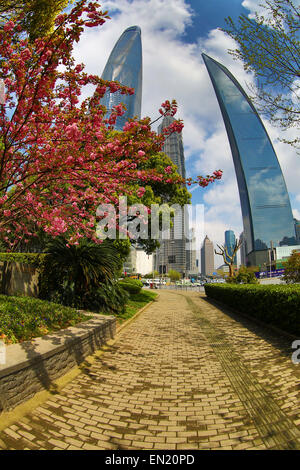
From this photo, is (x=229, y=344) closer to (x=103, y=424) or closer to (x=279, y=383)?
(x=279, y=383)

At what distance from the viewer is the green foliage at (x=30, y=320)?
3717 mm

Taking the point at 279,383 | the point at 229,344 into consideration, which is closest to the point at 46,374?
the point at 279,383

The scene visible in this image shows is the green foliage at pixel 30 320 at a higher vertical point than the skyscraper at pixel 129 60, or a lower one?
lower

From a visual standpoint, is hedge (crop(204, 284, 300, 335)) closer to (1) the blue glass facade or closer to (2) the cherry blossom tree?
(2) the cherry blossom tree

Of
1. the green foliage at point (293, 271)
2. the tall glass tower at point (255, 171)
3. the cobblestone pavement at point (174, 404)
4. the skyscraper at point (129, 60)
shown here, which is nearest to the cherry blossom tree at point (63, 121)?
the cobblestone pavement at point (174, 404)

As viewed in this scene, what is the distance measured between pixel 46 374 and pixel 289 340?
5.52 meters

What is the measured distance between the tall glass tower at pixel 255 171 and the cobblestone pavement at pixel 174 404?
→ 362 feet

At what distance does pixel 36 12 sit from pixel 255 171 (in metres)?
114

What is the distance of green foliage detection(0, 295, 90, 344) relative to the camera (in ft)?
12.2

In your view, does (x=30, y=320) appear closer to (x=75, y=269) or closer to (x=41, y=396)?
(x=41, y=396)

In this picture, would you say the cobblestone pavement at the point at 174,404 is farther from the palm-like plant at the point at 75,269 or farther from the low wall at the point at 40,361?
the palm-like plant at the point at 75,269

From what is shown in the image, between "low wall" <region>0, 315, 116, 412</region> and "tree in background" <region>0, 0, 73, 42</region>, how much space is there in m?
5.07
